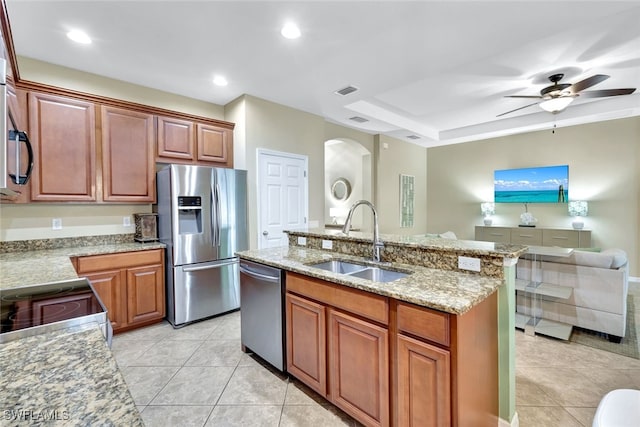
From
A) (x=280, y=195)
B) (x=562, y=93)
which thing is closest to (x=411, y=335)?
(x=280, y=195)

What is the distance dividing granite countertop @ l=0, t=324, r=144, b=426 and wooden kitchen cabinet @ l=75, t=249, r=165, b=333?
2.13m

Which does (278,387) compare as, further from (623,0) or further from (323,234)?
(623,0)

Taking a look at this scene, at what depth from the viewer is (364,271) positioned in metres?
2.14

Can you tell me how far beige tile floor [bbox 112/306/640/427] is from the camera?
1.82 m

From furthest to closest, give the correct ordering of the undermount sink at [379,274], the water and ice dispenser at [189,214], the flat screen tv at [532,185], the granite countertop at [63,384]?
the flat screen tv at [532,185] < the water and ice dispenser at [189,214] < the undermount sink at [379,274] < the granite countertop at [63,384]

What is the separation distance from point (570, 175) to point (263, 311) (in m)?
6.28

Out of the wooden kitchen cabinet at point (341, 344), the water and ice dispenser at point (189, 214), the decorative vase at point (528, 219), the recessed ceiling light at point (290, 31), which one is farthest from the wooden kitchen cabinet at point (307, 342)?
the decorative vase at point (528, 219)

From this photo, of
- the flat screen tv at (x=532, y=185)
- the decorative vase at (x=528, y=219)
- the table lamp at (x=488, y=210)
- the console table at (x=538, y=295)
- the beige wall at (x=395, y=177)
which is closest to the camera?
the console table at (x=538, y=295)

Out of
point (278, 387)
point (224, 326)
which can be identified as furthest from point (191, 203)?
point (278, 387)

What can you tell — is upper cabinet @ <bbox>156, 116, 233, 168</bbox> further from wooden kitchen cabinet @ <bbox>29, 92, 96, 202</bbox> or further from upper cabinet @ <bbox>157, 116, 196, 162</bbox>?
wooden kitchen cabinet @ <bbox>29, 92, 96, 202</bbox>

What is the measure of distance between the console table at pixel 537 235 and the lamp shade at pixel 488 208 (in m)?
0.36

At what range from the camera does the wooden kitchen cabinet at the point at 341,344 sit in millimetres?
1526

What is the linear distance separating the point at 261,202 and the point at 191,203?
3.06 ft

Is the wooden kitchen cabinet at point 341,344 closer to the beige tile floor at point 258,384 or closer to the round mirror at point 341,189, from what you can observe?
the beige tile floor at point 258,384
